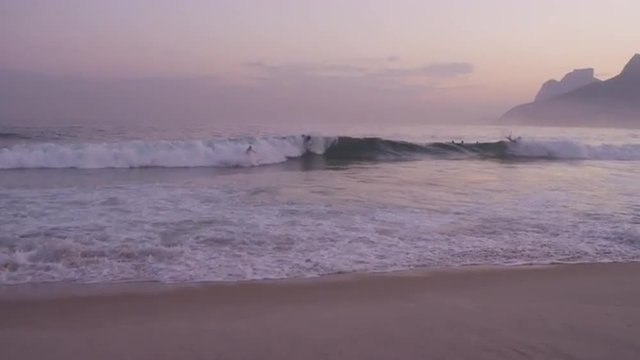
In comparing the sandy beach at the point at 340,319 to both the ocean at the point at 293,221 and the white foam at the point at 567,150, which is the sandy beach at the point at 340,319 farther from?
the white foam at the point at 567,150

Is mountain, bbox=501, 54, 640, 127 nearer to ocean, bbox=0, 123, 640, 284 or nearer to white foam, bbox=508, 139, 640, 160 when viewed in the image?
white foam, bbox=508, 139, 640, 160

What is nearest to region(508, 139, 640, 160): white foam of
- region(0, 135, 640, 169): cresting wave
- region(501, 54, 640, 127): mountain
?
region(0, 135, 640, 169): cresting wave

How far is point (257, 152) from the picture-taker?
2122 cm

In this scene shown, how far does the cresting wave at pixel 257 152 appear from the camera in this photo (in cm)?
1823

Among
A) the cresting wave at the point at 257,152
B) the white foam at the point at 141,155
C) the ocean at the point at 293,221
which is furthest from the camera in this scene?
the cresting wave at the point at 257,152

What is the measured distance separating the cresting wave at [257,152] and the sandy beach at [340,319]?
14.2 meters

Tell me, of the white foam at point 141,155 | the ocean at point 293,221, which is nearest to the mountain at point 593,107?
the white foam at point 141,155

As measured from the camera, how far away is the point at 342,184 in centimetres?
1273

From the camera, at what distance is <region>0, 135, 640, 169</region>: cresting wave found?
1823 centimetres

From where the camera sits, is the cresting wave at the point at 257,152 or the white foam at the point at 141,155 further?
the cresting wave at the point at 257,152

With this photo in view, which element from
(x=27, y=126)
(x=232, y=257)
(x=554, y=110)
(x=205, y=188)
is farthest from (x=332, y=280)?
(x=554, y=110)

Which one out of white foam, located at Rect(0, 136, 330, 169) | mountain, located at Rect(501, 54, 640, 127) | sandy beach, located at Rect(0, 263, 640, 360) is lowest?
sandy beach, located at Rect(0, 263, 640, 360)

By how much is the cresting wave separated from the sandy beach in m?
14.2

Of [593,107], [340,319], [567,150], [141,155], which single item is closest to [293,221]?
[340,319]
